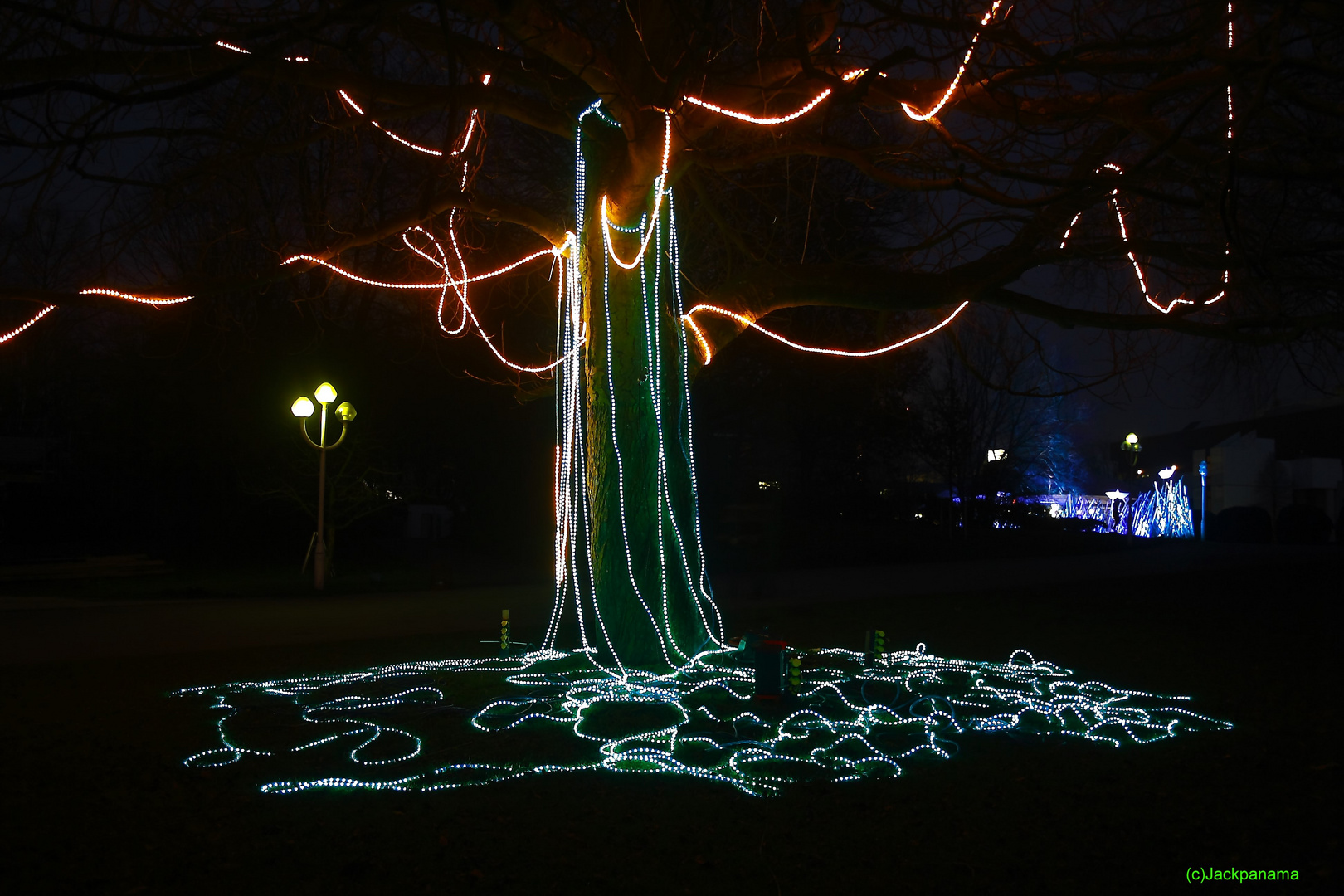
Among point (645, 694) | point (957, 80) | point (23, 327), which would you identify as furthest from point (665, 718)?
point (23, 327)

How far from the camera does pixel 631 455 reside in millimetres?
8281

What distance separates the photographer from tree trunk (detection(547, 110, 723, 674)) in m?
8.15

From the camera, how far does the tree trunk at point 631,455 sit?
8148 millimetres

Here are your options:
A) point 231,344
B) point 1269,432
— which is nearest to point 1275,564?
point 231,344

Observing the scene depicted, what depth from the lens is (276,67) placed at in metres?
6.37

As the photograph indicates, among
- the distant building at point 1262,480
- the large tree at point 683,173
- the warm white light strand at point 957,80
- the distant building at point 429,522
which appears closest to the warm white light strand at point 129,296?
the large tree at point 683,173

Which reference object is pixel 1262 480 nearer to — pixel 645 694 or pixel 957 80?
pixel 957 80

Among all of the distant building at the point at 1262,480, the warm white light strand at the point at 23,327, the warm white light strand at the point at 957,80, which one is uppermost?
the warm white light strand at the point at 957,80

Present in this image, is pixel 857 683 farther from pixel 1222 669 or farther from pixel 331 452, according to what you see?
pixel 331 452

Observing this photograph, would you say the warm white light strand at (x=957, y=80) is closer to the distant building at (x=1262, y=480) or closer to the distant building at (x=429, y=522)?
the distant building at (x=429, y=522)

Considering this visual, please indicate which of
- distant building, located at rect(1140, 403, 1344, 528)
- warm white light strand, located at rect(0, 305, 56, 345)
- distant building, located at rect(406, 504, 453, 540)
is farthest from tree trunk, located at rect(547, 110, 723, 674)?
distant building, located at rect(1140, 403, 1344, 528)

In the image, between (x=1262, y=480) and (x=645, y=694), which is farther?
(x=1262, y=480)

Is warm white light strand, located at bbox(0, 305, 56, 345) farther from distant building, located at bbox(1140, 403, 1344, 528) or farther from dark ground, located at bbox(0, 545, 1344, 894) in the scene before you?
distant building, located at bbox(1140, 403, 1344, 528)

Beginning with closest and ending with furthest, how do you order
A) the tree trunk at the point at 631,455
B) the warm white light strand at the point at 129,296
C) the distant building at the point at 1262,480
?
the warm white light strand at the point at 129,296
the tree trunk at the point at 631,455
the distant building at the point at 1262,480
